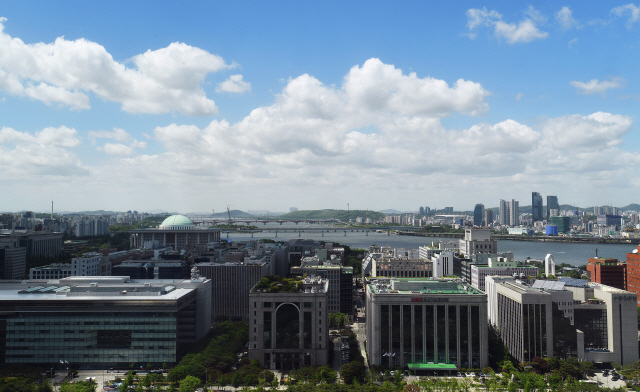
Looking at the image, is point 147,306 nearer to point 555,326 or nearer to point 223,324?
point 223,324

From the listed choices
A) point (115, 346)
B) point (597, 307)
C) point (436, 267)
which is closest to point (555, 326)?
point (597, 307)

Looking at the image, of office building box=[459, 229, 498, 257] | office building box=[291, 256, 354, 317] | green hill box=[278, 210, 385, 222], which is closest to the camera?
office building box=[291, 256, 354, 317]

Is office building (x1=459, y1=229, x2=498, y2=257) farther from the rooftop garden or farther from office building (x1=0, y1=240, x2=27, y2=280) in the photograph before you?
office building (x1=0, y1=240, x2=27, y2=280)

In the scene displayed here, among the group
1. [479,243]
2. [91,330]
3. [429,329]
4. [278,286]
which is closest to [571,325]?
[429,329]

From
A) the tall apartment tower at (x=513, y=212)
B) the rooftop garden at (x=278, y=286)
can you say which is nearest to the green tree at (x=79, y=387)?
the rooftop garden at (x=278, y=286)

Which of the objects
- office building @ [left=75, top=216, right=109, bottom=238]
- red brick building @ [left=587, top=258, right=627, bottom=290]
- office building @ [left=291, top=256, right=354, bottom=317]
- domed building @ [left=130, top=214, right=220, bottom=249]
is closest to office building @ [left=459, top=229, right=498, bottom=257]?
red brick building @ [left=587, top=258, right=627, bottom=290]
